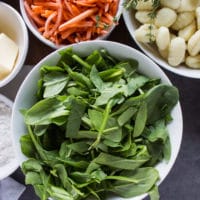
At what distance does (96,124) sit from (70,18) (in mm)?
238

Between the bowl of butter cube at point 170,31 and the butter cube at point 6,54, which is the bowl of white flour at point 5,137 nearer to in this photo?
the butter cube at point 6,54

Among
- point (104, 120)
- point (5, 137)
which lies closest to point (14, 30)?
point (5, 137)

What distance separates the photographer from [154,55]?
0.94m

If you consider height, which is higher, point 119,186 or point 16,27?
point 16,27

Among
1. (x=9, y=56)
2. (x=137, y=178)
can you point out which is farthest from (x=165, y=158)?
(x=9, y=56)

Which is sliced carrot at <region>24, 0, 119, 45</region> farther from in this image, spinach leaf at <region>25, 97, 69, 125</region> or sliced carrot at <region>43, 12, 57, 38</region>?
spinach leaf at <region>25, 97, 69, 125</region>

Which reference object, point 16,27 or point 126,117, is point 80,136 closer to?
point 126,117

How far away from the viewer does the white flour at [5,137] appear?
0.98m

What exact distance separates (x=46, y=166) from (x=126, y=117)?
0.54 feet

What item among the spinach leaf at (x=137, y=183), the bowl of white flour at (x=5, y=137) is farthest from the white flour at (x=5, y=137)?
the spinach leaf at (x=137, y=183)

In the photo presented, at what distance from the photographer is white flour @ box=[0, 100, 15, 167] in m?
0.98

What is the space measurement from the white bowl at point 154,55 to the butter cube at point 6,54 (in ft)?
0.73

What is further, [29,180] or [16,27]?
[16,27]

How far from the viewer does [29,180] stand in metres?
0.84
